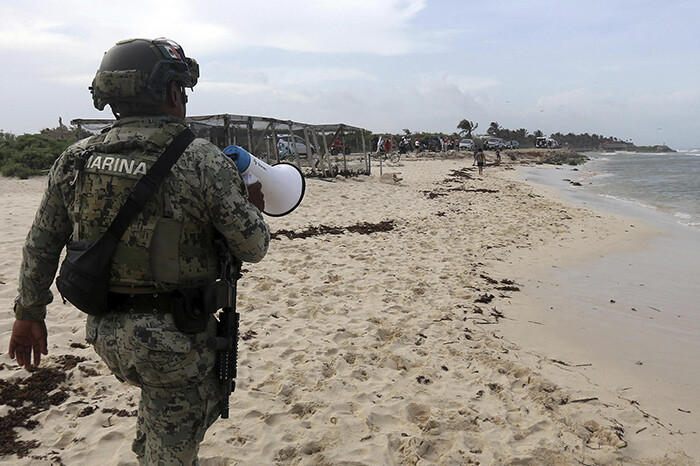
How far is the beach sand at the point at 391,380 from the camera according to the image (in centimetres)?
288

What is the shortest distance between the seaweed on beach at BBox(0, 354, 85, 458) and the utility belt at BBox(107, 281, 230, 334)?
183 centimetres

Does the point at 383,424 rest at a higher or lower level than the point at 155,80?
lower

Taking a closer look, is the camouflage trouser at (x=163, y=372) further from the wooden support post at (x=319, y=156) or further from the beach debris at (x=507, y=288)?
the wooden support post at (x=319, y=156)

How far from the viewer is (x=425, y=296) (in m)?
5.61

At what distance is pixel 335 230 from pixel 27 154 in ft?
44.0

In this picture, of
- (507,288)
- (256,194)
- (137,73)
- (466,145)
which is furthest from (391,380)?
(466,145)

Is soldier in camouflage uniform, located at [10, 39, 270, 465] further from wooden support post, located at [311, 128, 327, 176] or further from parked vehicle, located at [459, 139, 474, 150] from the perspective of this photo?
parked vehicle, located at [459, 139, 474, 150]

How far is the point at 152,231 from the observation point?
1591 millimetres

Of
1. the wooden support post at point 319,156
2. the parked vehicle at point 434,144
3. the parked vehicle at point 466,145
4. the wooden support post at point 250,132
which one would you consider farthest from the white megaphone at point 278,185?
the parked vehicle at point 466,145

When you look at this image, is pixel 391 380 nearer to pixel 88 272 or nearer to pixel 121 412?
pixel 121 412

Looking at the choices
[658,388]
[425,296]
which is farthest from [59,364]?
[658,388]

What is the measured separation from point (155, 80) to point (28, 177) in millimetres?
16580

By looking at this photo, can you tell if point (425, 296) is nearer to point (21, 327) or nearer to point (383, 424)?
point (383, 424)

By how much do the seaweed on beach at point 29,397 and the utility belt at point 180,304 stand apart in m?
1.83
